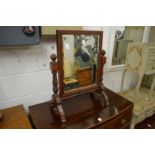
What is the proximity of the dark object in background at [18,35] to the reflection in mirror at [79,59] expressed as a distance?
0.72 feet

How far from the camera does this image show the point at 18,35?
0.85 meters

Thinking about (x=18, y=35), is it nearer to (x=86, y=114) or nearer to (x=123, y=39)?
(x=86, y=114)

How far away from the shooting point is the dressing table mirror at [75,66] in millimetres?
813

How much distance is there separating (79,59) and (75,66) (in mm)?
52

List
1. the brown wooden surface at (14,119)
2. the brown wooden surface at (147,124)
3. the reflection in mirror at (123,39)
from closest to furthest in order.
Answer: the brown wooden surface at (14,119) → the reflection in mirror at (123,39) → the brown wooden surface at (147,124)

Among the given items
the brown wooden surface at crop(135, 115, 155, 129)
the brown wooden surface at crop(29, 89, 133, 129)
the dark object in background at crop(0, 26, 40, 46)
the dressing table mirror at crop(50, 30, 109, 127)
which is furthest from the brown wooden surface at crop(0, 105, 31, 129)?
the brown wooden surface at crop(135, 115, 155, 129)

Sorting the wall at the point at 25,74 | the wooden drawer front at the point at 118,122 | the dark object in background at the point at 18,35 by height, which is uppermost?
the dark object in background at the point at 18,35

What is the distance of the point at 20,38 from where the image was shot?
85 cm

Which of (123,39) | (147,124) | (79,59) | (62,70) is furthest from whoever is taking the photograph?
(147,124)

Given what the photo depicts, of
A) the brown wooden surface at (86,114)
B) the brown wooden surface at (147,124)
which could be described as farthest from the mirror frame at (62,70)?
the brown wooden surface at (147,124)

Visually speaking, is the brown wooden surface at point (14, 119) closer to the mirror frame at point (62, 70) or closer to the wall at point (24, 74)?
the wall at point (24, 74)

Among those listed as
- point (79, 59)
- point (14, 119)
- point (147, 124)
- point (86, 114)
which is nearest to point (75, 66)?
point (79, 59)

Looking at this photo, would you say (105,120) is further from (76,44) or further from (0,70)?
(0,70)
